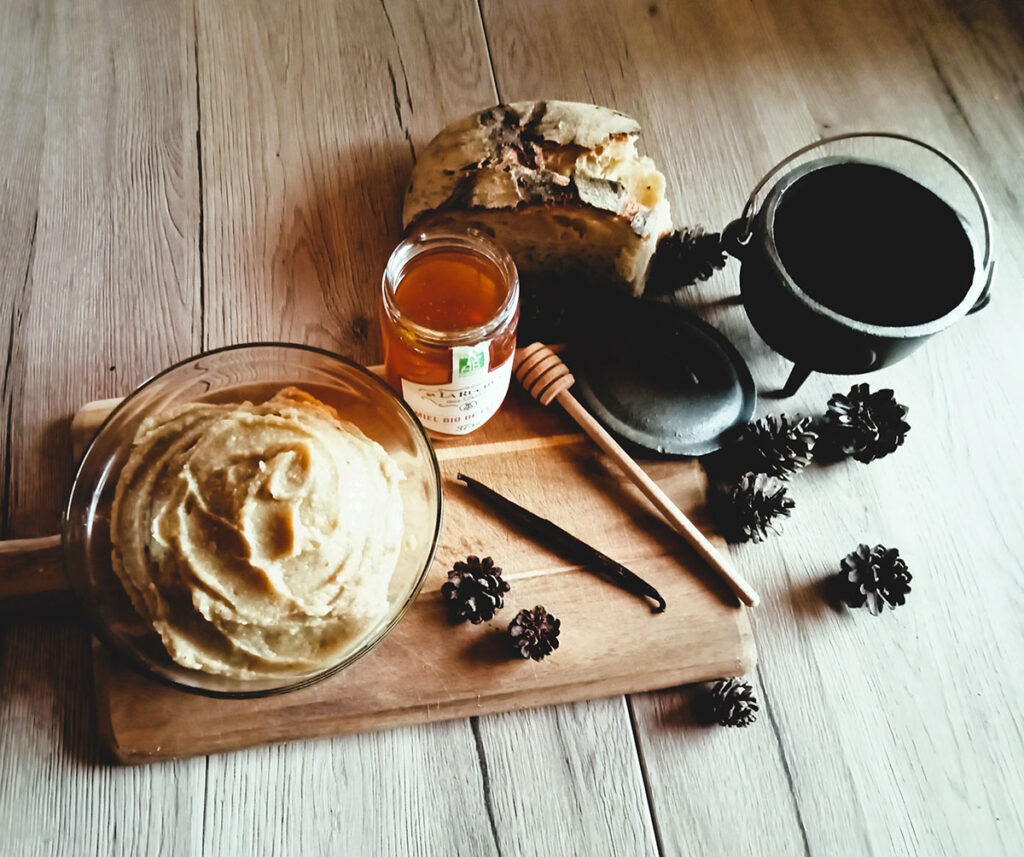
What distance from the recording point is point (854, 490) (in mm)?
1150

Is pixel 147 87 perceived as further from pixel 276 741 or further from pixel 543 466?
pixel 276 741

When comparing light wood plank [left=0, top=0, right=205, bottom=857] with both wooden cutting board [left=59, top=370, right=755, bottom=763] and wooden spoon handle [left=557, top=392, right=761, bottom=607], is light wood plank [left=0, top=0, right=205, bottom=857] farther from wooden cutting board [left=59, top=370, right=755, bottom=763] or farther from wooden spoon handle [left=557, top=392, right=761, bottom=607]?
wooden spoon handle [left=557, top=392, right=761, bottom=607]

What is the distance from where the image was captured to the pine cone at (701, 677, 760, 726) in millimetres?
995

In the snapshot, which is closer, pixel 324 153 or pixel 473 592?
pixel 473 592

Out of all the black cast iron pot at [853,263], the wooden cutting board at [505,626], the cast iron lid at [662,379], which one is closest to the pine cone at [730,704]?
the wooden cutting board at [505,626]

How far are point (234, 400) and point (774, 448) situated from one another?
0.66 metres

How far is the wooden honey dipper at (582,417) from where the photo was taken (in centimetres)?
105

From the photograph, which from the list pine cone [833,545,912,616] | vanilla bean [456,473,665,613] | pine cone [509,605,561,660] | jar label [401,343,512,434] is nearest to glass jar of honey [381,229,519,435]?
jar label [401,343,512,434]

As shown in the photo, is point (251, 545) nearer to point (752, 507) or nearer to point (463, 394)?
point (463, 394)

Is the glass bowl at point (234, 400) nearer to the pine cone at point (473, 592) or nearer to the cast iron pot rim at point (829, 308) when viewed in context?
the pine cone at point (473, 592)

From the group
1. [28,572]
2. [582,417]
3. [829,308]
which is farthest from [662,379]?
[28,572]

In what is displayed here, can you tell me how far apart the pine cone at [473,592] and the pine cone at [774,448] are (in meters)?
0.35

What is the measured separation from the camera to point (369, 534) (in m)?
0.89

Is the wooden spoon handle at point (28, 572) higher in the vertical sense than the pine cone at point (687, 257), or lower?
lower
